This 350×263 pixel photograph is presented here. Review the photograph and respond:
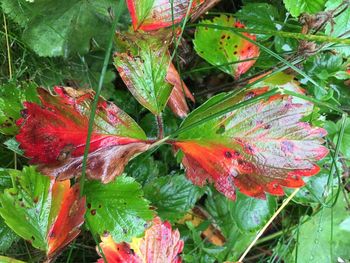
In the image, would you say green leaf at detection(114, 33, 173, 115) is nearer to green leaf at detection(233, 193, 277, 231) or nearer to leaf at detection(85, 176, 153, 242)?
leaf at detection(85, 176, 153, 242)

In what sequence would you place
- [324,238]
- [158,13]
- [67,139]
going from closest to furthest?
[67,139], [158,13], [324,238]

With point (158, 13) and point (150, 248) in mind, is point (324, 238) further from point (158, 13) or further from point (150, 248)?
point (158, 13)

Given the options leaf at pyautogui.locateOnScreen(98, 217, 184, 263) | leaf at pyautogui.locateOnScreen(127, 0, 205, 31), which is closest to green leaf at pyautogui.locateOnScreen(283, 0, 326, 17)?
leaf at pyautogui.locateOnScreen(127, 0, 205, 31)

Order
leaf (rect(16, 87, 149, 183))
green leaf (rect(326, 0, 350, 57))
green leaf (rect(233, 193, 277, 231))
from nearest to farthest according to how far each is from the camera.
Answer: leaf (rect(16, 87, 149, 183)) → green leaf (rect(326, 0, 350, 57)) → green leaf (rect(233, 193, 277, 231))

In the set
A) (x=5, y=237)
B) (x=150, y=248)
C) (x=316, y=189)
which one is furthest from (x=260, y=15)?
(x=5, y=237)

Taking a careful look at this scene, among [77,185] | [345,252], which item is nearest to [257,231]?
[345,252]
